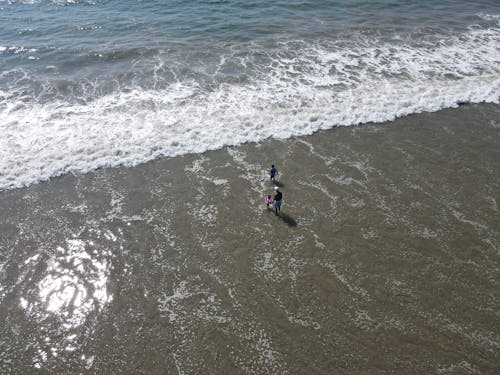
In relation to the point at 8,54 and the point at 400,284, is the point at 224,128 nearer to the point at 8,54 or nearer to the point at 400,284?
the point at 400,284

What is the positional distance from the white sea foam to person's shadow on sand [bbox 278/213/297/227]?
18.2 feet

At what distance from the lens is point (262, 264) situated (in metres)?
13.1

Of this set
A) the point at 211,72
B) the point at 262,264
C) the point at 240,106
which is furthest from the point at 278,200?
the point at 211,72

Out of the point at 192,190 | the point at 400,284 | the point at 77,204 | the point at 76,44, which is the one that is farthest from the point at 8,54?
the point at 400,284

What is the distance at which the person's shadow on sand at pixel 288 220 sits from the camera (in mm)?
14570

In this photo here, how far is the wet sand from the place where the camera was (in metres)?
10.8

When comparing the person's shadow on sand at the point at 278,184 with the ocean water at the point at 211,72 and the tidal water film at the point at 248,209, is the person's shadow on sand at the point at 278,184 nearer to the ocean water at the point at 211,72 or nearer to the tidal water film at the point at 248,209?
the tidal water film at the point at 248,209

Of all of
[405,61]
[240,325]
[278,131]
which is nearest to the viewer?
[240,325]

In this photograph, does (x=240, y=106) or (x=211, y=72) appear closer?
(x=240, y=106)

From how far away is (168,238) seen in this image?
46.3 feet

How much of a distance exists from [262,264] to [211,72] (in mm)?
16679

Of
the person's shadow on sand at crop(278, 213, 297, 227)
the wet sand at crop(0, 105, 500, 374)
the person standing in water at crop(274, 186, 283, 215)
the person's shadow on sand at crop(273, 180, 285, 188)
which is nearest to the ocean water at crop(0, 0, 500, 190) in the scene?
the wet sand at crop(0, 105, 500, 374)

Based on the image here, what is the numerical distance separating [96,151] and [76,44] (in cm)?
1603

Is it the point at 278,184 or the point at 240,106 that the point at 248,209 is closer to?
the point at 278,184
